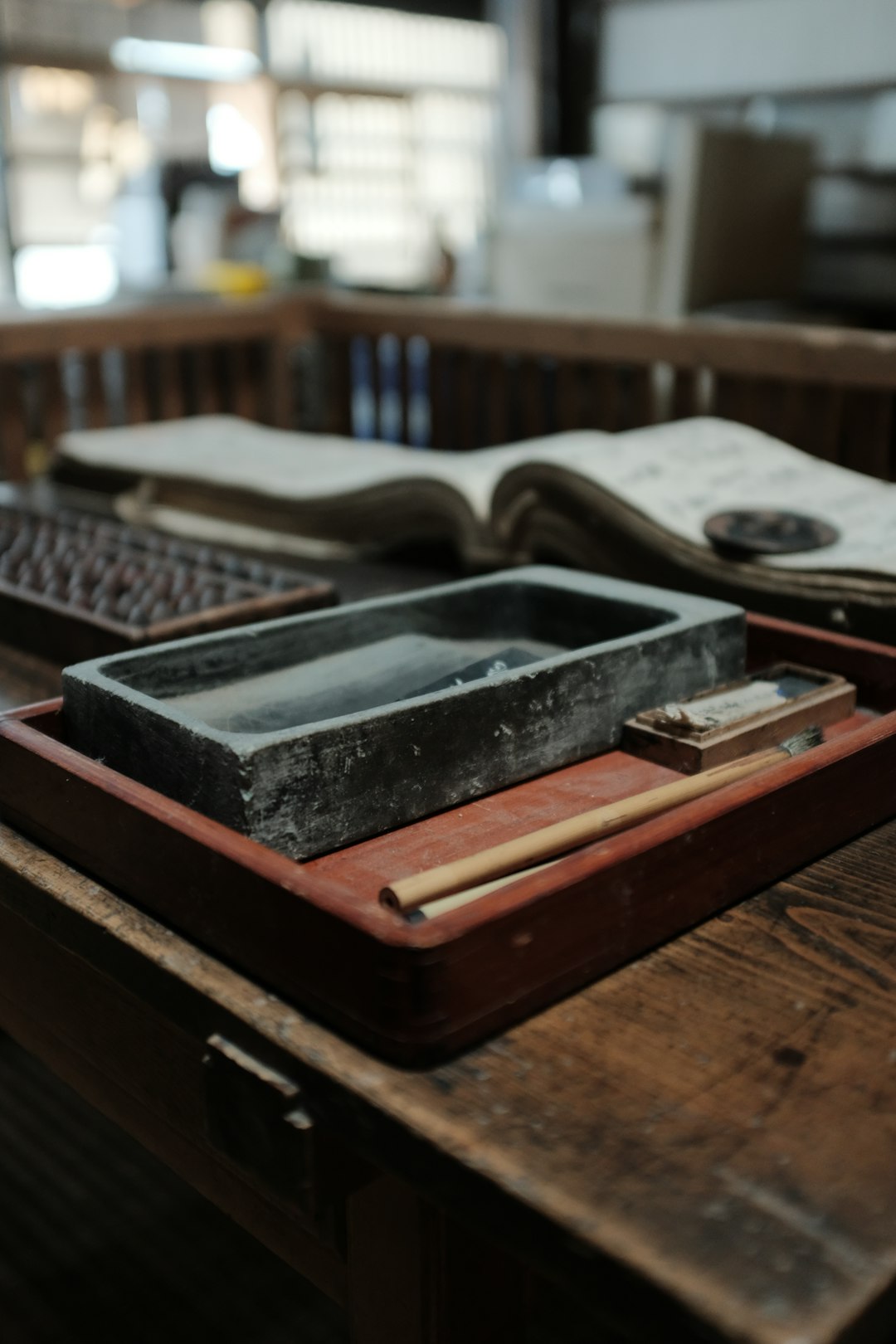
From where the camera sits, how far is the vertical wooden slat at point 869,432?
5.79ft

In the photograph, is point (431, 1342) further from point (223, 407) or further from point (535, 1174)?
point (223, 407)

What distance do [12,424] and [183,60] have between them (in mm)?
5848

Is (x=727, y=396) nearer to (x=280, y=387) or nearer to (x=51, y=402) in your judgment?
(x=280, y=387)

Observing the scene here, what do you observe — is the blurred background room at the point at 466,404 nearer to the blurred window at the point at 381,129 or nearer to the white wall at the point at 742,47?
the white wall at the point at 742,47

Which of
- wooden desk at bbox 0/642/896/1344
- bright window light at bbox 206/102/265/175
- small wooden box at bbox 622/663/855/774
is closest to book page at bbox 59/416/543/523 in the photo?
small wooden box at bbox 622/663/855/774

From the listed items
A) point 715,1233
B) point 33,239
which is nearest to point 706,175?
point 715,1233

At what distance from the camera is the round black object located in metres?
1.30

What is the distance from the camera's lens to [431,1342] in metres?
0.68

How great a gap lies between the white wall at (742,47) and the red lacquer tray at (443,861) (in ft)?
9.10

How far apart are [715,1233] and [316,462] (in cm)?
161

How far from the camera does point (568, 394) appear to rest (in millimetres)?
2197

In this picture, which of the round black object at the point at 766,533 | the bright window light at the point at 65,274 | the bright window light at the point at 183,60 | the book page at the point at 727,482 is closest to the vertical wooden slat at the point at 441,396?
the book page at the point at 727,482

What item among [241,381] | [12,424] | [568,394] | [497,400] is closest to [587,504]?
[568,394]

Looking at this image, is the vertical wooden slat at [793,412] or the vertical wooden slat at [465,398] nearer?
the vertical wooden slat at [793,412]
